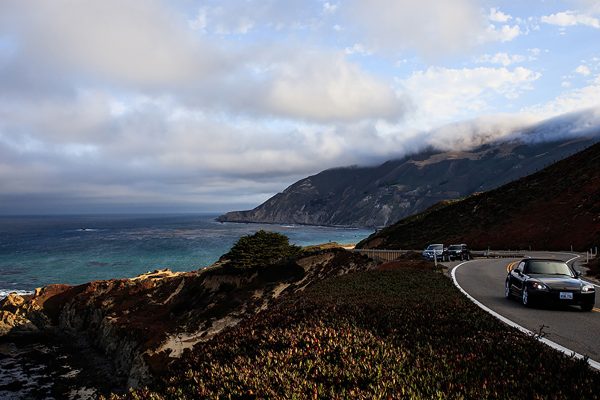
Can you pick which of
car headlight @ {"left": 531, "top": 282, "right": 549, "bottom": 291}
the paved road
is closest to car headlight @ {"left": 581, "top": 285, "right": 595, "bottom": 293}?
the paved road

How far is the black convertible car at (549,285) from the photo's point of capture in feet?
42.6

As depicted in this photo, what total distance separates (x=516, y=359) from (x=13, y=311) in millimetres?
55962

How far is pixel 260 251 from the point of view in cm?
4278

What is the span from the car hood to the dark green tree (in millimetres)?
30251

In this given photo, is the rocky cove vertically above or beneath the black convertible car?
beneath

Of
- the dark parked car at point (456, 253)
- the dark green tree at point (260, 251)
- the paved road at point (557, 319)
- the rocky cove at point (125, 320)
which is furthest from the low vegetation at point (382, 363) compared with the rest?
the dark green tree at point (260, 251)

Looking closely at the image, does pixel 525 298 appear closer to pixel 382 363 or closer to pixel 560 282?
pixel 560 282

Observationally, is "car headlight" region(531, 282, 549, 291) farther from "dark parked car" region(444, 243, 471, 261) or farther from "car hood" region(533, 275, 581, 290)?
"dark parked car" region(444, 243, 471, 261)

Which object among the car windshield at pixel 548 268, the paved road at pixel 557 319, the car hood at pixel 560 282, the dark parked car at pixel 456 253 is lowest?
the dark parked car at pixel 456 253

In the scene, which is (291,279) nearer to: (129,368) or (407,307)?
(129,368)

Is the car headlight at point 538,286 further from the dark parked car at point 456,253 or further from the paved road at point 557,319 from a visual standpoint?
the dark parked car at point 456,253

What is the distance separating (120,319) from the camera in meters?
38.3

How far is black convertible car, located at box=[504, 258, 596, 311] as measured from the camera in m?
13.0

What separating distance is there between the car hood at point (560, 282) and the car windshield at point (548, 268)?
1.55 ft
